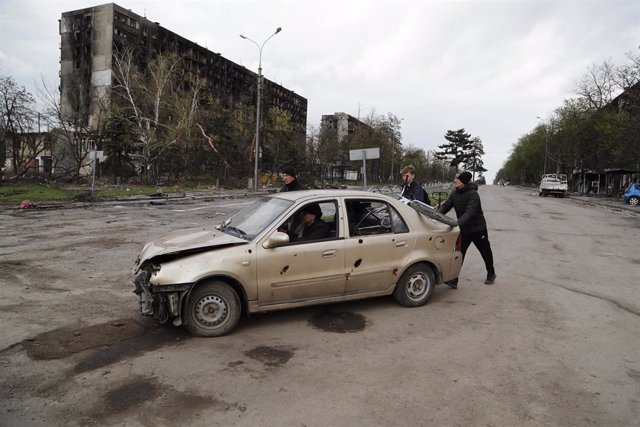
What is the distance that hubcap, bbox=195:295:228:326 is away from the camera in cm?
446

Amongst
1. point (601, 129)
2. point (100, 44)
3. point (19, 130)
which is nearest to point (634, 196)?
point (601, 129)

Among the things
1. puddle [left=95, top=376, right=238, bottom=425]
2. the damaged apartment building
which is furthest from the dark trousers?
the damaged apartment building

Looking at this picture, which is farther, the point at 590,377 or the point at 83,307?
the point at 83,307

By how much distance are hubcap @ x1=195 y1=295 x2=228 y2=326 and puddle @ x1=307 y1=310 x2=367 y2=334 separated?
41.2 inches

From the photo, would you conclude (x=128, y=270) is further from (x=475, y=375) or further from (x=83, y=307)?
(x=475, y=375)

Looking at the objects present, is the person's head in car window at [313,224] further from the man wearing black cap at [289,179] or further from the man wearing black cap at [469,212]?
the man wearing black cap at [469,212]

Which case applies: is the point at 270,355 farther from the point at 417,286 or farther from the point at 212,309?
the point at 417,286

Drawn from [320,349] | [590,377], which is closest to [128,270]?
[320,349]

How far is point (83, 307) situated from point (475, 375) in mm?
4589

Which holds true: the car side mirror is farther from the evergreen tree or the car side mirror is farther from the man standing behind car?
the evergreen tree

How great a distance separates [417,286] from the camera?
5.71 meters

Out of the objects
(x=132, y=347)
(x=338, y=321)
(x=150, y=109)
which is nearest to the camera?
(x=132, y=347)

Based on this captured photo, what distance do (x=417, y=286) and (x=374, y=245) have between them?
94 cm

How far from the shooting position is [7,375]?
11.7 ft
